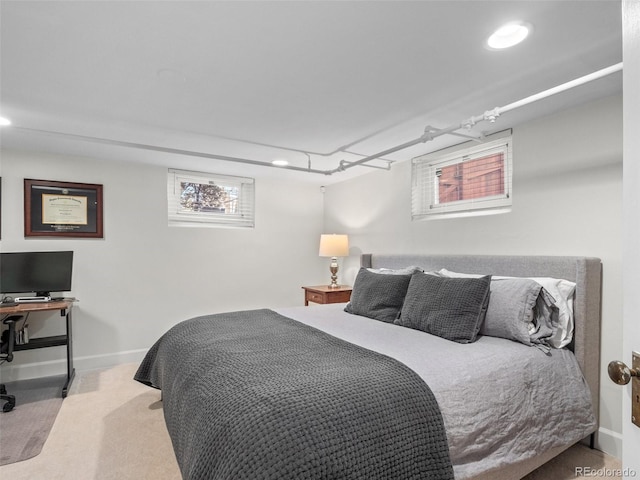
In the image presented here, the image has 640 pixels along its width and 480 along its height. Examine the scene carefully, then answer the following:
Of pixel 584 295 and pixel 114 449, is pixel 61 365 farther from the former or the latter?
pixel 584 295

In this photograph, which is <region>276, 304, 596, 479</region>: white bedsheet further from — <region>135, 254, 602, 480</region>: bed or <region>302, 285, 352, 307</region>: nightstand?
<region>302, 285, 352, 307</region>: nightstand

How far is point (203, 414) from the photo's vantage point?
4.66 ft

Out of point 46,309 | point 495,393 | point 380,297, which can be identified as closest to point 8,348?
point 46,309

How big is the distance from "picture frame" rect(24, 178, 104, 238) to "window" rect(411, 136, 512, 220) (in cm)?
341

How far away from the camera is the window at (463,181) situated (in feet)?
9.77

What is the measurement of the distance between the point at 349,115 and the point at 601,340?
228 cm

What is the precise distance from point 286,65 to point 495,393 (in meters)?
1.98

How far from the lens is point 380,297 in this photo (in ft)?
9.59

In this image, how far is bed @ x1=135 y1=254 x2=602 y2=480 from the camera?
4.06 feet

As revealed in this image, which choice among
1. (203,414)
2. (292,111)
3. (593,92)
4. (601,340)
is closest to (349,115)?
(292,111)

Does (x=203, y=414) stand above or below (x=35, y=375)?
above

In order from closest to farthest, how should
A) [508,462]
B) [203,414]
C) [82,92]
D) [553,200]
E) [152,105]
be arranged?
[203,414] → [508,462] → [82,92] → [152,105] → [553,200]

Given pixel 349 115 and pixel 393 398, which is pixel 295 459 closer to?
pixel 393 398

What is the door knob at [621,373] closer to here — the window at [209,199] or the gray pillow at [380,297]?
the gray pillow at [380,297]
